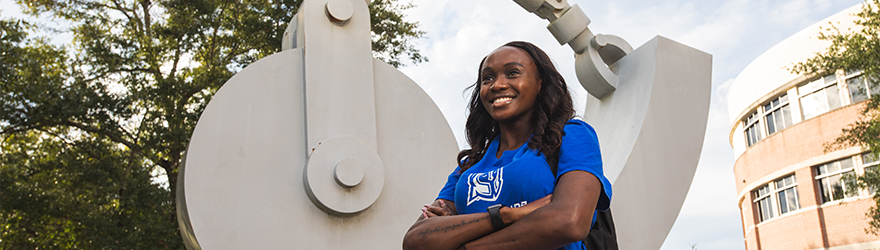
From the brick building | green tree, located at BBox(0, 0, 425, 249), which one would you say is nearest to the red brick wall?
the brick building

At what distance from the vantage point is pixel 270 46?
42.2ft

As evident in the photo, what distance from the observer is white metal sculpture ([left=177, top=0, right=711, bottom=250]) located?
3.06 m

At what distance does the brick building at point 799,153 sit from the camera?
20625 millimetres

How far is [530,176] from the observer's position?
139 cm

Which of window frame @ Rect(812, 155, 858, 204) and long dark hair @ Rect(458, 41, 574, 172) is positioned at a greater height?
window frame @ Rect(812, 155, 858, 204)

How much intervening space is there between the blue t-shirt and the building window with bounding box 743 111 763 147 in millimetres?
27275

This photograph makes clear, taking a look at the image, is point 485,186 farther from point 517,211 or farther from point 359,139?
point 359,139

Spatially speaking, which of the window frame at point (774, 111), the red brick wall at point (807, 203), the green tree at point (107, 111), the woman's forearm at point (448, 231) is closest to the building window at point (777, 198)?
the red brick wall at point (807, 203)

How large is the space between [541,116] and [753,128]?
28.2 m

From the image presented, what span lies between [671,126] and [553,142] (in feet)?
8.27

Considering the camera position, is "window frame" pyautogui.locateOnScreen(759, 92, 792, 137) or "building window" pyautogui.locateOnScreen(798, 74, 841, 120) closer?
"building window" pyautogui.locateOnScreen(798, 74, 841, 120)

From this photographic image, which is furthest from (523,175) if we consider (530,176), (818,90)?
(818,90)

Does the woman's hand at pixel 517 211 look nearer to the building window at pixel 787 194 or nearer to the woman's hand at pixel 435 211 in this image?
the woman's hand at pixel 435 211

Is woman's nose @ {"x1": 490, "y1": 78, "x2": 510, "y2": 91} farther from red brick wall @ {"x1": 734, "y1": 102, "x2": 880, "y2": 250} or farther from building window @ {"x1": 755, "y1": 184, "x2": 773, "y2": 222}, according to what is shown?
building window @ {"x1": 755, "y1": 184, "x2": 773, "y2": 222}
